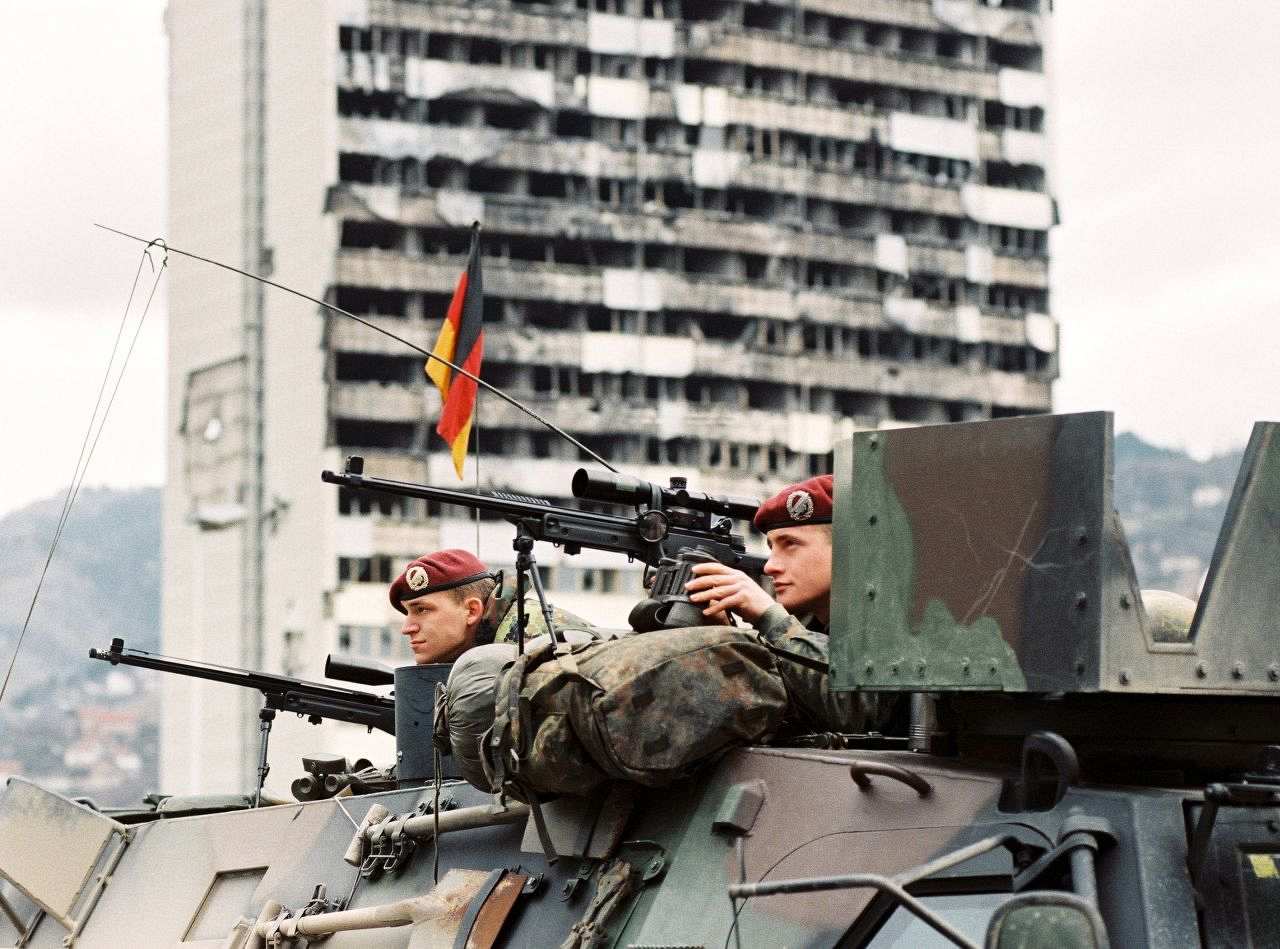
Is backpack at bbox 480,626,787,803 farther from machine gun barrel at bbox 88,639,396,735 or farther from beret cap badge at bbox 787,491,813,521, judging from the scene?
machine gun barrel at bbox 88,639,396,735

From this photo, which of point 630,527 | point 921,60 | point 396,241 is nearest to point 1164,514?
point 921,60

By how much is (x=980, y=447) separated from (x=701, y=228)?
232 feet

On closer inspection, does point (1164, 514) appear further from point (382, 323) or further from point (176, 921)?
point (176, 921)

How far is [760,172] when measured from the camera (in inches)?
3083

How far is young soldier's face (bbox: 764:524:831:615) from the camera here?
8117mm

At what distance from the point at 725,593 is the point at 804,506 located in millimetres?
394

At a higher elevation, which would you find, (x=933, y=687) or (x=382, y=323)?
(x=382, y=323)

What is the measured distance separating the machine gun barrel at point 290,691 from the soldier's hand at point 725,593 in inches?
193

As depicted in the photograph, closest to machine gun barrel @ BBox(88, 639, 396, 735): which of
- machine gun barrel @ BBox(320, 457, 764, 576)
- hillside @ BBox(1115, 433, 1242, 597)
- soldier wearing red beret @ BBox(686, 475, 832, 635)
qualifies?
machine gun barrel @ BBox(320, 457, 764, 576)

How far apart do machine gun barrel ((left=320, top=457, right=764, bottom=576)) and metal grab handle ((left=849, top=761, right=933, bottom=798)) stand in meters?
3.14

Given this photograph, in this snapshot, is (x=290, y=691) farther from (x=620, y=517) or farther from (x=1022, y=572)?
(x=1022, y=572)

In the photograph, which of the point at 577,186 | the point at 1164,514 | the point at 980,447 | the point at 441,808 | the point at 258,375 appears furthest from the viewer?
the point at 1164,514

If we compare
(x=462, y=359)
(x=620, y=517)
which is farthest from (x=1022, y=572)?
(x=462, y=359)

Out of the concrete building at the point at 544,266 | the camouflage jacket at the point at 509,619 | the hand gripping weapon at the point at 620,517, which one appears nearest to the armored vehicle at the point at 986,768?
the hand gripping weapon at the point at 620,517
